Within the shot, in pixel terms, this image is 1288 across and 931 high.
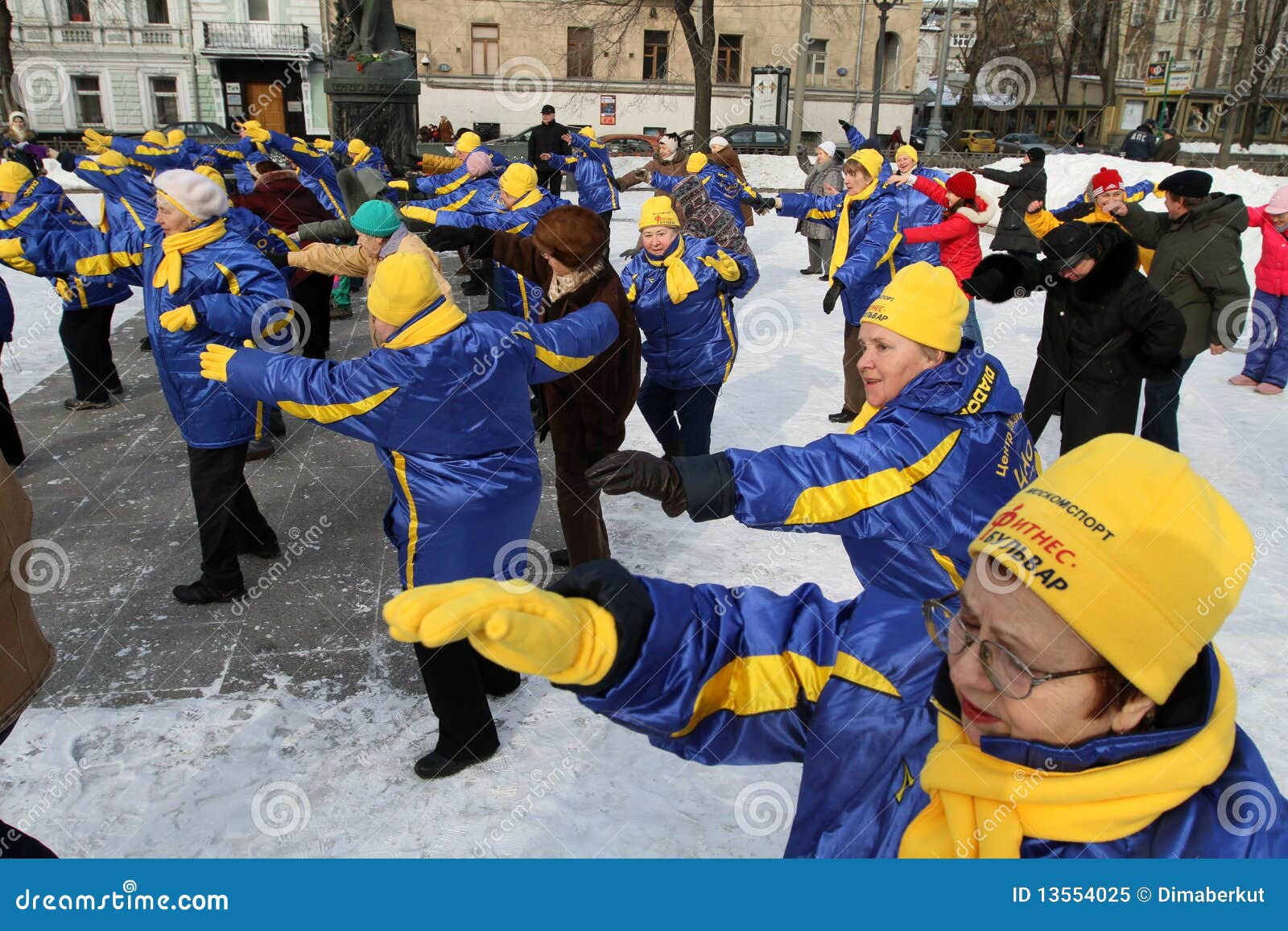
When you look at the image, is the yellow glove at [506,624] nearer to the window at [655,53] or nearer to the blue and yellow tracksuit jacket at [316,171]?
the blue and yellow tracksuit jacket at [316,171]

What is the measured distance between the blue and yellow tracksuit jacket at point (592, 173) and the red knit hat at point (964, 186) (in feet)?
15.5

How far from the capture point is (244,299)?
14.1ft

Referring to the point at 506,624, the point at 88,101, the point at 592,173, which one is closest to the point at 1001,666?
the point at 506,624

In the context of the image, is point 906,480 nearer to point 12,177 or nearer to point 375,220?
point 375,220

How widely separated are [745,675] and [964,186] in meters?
6.46

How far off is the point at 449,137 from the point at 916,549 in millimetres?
28854

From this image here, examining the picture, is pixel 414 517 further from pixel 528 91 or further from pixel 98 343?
pixel 528 91

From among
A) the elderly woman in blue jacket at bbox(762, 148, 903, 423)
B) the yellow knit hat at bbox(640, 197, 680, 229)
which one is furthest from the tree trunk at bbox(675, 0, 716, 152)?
the yellow knit hat at bbox(640, 197, 680, 229)

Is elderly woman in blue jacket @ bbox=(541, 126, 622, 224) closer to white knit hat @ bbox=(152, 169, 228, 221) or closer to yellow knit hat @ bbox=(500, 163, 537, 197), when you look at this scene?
yellow knit hat @ bbox=(500, 163, 537, 197)

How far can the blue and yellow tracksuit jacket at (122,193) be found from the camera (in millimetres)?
6742

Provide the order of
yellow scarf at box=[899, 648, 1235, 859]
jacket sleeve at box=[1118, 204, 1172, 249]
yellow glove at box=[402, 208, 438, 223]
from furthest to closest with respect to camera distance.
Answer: yellow glove at box=[402, 208, 438, 223]
jacket sleeve at box=[1118, 204, 1172, 249]
yellow scarf at box=[899, 648, 1235, 859]

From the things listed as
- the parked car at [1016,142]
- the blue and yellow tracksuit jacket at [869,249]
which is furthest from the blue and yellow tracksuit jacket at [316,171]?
the parked car at [1016,142]

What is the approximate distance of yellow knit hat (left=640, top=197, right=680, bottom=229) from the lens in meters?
5.01
